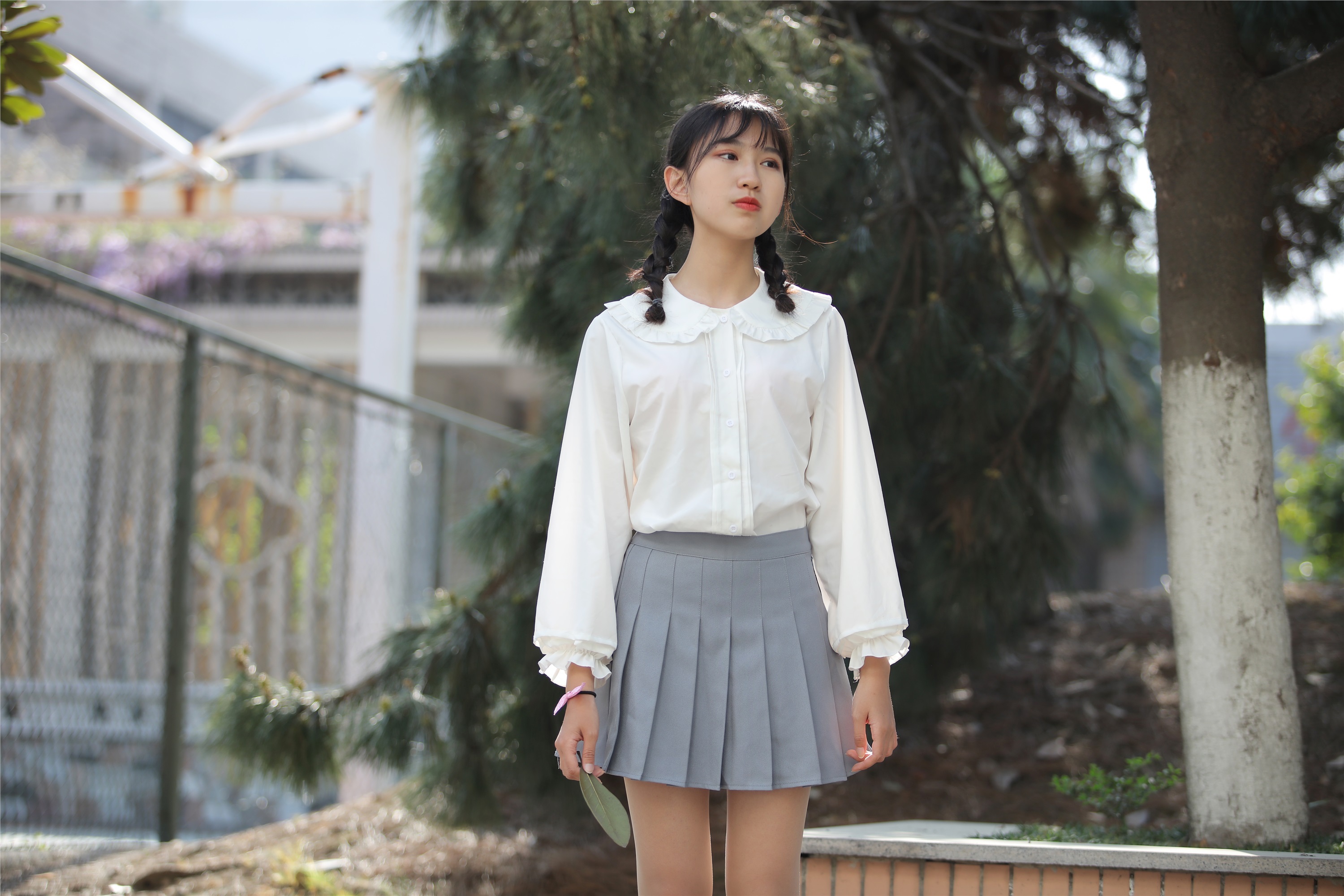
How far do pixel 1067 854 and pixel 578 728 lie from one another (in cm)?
90

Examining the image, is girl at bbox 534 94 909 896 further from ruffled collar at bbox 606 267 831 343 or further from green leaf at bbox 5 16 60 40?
green leaf at bbox 5 16 60 40

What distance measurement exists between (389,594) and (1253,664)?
128 inches

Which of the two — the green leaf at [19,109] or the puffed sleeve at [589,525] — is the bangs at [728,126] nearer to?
the puffed sleeve at [589,525]

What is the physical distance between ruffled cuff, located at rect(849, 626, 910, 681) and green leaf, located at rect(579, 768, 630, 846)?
0.36 m

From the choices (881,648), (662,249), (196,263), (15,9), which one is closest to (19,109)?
(15,9)

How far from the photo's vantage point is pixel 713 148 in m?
1.54

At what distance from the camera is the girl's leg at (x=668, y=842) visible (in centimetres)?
144

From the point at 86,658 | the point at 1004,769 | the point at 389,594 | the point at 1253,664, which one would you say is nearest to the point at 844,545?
the point at 1253,664

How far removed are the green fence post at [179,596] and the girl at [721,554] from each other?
6.52ft

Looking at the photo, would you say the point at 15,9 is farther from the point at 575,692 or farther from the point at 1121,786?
the point at 1121,786

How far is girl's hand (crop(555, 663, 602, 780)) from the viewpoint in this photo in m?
1.40

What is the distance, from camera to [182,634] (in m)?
3.11

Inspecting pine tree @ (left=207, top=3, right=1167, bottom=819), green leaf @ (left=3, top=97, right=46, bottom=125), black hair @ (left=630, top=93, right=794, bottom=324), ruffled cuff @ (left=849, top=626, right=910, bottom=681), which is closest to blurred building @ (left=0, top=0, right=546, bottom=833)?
pine tree @ (left=207, top=3, right=1167, bottom=819)

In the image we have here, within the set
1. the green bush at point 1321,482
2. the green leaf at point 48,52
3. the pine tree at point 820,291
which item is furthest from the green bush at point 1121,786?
the green bush at point 1321,482
